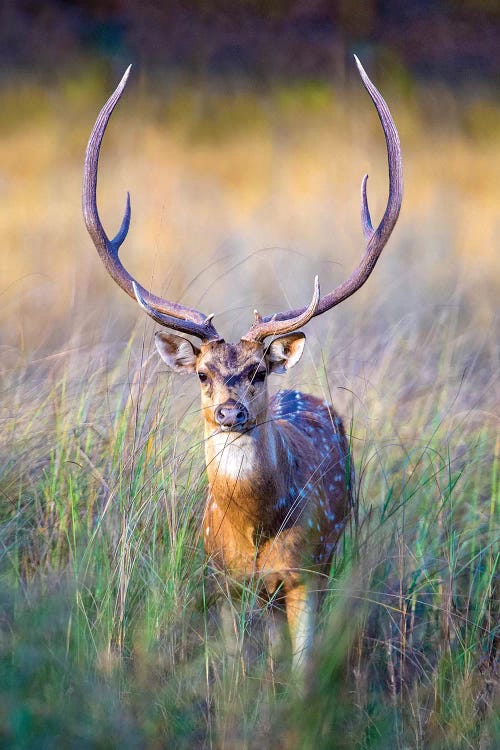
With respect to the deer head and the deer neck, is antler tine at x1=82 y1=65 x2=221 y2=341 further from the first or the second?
the deer neck

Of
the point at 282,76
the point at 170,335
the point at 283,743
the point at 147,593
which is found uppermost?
the point at 282,76

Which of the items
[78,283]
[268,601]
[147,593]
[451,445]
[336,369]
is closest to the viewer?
[147,593]

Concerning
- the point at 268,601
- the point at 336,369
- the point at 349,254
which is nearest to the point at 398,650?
the point at 268,601

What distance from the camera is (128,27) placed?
627 inches

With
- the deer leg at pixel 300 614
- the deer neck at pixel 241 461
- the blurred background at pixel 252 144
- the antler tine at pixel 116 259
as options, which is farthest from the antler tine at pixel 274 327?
the blurred background at pixel 252 144

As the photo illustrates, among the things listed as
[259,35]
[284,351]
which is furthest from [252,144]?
[284,351]

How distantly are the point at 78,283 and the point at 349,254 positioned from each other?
269 centimetres

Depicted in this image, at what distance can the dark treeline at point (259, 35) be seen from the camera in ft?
51.5

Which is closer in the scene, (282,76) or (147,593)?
(147,593)

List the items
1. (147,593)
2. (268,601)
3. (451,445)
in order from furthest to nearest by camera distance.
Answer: (451,445) → (268,601) → (147,593)

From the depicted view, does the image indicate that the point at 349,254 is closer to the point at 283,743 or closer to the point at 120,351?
the point at 120,351

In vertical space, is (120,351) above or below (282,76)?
below

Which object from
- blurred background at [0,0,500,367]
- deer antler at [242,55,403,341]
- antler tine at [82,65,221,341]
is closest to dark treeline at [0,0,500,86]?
blurred background at [0,0,500,367]

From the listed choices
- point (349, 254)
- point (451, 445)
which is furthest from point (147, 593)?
point (349, 254)
